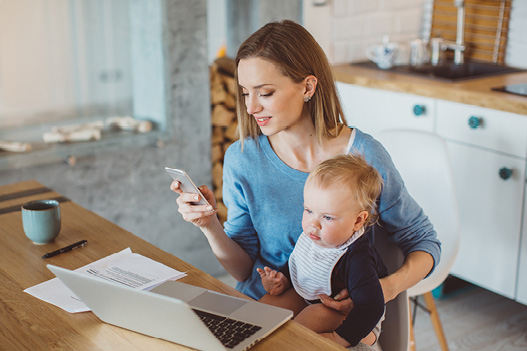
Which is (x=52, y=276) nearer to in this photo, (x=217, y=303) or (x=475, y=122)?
(x=217, y=303)

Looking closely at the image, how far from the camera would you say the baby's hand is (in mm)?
1647

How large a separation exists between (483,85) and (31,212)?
216cm

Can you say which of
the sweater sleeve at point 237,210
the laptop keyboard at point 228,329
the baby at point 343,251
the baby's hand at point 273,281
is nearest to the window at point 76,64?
the sweater sleeve at point 237,210

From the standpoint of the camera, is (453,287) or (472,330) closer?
(472,330)

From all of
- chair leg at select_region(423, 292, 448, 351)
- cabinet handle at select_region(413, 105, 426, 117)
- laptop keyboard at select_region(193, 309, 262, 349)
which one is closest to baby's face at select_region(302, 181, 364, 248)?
laptop keyboard at select_region(193, 309, 262, 349)

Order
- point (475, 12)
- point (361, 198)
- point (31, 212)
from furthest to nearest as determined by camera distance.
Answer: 1. point (475, 12)
2. point (31, 212)
3. point (361, 198)

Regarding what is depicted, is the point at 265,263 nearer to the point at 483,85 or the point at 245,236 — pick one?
the point at 245,236

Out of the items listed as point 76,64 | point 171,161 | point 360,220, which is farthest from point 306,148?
point 76,64

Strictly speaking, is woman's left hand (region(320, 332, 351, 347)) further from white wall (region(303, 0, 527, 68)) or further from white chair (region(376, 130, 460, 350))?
white wall (region(303, 0, 527, 68))

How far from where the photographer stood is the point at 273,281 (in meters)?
1.66

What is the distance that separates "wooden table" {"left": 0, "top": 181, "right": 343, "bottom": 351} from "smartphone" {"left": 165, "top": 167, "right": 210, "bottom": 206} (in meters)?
0.17

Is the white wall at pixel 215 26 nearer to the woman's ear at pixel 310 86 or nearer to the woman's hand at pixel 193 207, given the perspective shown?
the woman's ear at pixel 310 86

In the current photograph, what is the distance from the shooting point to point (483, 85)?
118 inches

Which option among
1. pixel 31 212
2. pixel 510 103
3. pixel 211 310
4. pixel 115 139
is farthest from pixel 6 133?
pixel 510 103
